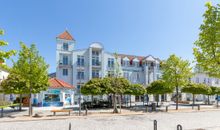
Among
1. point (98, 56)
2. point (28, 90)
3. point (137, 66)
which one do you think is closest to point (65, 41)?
point (98, 56)

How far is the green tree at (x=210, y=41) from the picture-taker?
12500mm

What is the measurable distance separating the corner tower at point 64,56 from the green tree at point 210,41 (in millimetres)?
38619

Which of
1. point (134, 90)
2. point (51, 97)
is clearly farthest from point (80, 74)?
point (134, 90)

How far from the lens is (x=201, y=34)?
13.1 metres

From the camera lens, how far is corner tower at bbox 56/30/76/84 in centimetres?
4838

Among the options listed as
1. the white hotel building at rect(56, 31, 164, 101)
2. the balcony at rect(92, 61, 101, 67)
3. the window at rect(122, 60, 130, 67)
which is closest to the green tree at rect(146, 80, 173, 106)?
the white hotel building at rect(56, 31, 164, 101)

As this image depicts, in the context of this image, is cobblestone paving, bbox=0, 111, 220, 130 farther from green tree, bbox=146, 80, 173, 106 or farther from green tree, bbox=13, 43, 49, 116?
green tree, bbox=146, 80, 173, 106

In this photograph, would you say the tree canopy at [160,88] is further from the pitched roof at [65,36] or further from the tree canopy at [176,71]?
the pitched roof at [65,36]

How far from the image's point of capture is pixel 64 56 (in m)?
49.1

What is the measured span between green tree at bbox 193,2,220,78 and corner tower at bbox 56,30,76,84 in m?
38.6

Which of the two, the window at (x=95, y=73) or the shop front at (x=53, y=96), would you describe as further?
the window at (x=95, y=73)

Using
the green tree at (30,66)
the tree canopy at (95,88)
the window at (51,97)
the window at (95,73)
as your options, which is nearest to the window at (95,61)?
the window at (95,73)

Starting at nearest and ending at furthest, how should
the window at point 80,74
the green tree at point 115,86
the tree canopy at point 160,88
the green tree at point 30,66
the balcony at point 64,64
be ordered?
the green tree at point 30,66
the green tree at point 115,86
the tree canopy at point 160,88
the balcony at point 64,64
the window at point 80,74

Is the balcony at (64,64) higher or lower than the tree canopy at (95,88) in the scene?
higher
